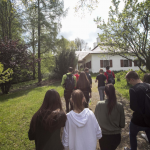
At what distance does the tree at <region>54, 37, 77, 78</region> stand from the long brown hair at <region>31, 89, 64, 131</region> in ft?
48.3

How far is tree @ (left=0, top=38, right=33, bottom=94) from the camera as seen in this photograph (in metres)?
10.1

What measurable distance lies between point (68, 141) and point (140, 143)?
2408 millimetres

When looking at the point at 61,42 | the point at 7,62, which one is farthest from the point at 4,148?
the point at 61,42

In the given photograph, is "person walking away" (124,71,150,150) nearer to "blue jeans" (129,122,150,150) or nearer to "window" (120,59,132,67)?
"blue jeans" (129,122,150,150)

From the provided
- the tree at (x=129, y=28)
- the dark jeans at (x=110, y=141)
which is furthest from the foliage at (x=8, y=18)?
the dark jeans at (x=110, y=141)

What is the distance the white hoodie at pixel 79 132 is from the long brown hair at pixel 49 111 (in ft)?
0.76

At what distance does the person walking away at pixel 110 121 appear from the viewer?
218cm

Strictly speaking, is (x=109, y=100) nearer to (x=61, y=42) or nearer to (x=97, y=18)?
(x=97, y=18)

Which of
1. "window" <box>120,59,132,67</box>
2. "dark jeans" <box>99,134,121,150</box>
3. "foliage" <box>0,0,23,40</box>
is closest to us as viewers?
"dark jeans" <box>99,134,121,150</box>

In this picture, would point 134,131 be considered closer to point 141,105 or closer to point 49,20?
point 141,105

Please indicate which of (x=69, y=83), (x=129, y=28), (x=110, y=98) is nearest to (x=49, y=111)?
(x=110, y=98)

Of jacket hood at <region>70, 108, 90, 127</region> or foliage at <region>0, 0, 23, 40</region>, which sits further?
foliage at <region>0, 0, 23, 40</region>

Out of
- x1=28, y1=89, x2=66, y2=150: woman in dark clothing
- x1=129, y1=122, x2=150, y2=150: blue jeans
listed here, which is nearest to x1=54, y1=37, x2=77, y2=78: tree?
x1=129, y1=122, x2=150, y2=150: blue jeans

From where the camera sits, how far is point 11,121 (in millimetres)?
4914
